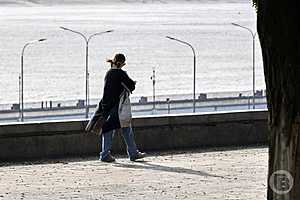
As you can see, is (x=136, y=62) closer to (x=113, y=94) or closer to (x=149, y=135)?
(x=149, y=135)

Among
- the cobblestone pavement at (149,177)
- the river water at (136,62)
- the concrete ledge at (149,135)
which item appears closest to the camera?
the cobblestone pavement at (149,177)

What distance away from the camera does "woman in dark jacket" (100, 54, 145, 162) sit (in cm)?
1216

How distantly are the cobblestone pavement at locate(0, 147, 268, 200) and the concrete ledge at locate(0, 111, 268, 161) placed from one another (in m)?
0.22

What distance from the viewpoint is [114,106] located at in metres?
12.3

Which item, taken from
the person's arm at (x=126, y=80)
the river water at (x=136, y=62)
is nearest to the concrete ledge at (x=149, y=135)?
the person's arm at (x=126, y=80)

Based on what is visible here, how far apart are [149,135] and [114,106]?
1.13 meters

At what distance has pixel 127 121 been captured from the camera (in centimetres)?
1222

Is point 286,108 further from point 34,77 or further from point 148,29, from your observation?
point 148,29

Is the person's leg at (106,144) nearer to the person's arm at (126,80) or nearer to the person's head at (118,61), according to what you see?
the person's arm at (126,80)

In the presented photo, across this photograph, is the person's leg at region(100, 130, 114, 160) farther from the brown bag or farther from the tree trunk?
the tree trunk

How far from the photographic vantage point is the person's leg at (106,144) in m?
12.2

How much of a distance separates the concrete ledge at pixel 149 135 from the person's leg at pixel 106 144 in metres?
0.61

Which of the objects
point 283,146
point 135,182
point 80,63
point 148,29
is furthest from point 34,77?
point 148,29

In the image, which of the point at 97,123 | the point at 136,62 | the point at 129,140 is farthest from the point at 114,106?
the point at 136,62
